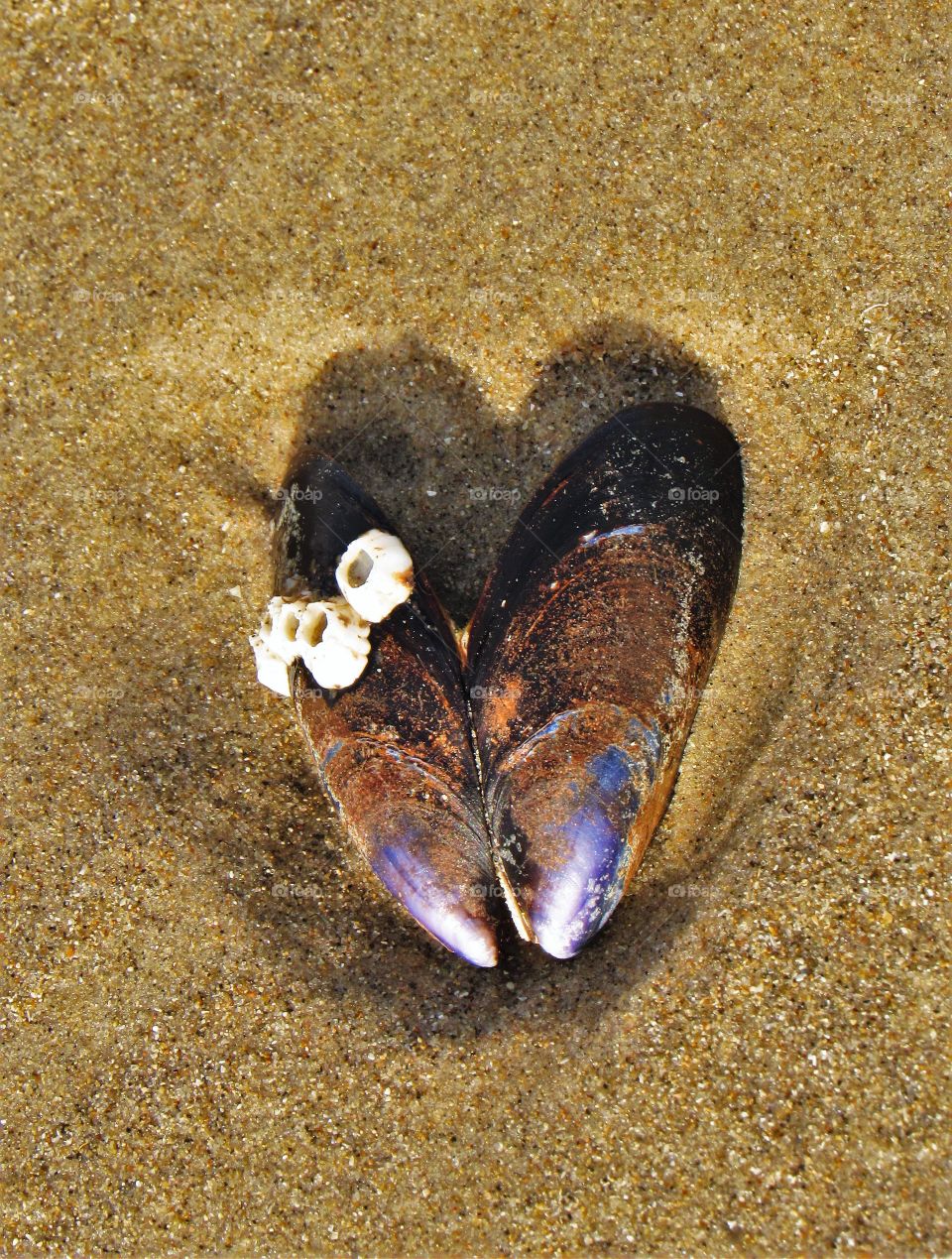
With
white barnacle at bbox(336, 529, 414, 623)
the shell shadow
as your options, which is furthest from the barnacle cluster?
the shell shadow

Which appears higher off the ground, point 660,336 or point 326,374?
point 326,374

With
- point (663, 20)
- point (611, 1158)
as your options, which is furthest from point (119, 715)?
point (663, 20)

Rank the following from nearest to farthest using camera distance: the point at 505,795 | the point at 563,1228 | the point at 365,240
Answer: the point at 563,1228, the point at 505,795, the point at 365,240

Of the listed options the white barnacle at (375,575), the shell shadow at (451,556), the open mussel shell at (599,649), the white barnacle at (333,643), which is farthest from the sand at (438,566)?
the white barnacle at (333,643)

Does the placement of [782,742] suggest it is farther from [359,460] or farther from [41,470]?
[41,470]

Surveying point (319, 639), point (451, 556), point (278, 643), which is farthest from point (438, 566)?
point (278, 643)

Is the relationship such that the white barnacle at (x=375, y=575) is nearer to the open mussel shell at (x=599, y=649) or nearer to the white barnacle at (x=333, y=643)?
the white barnacle at (x=333, y=643)

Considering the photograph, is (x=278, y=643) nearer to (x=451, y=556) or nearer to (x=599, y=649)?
(x=451, y=556)
